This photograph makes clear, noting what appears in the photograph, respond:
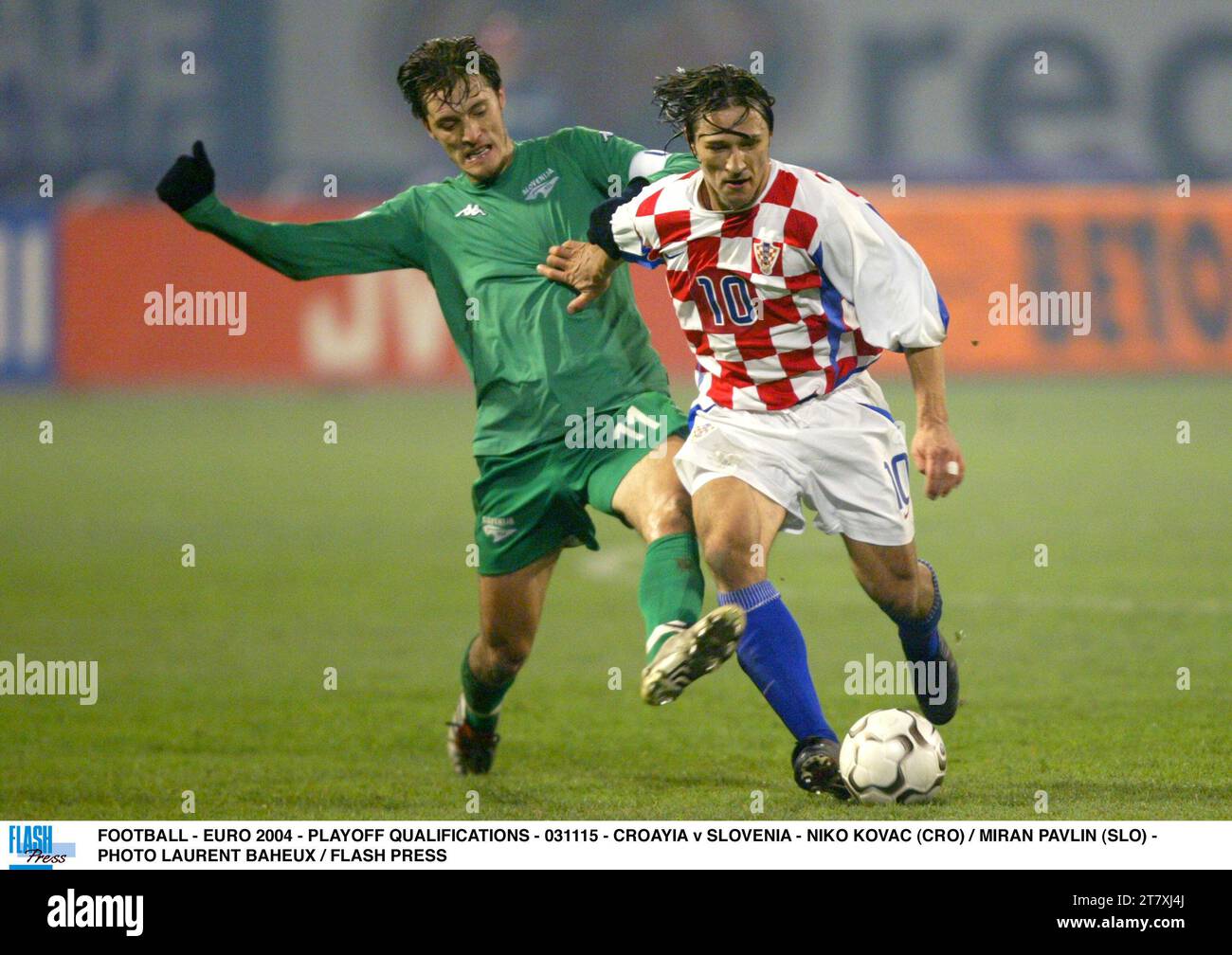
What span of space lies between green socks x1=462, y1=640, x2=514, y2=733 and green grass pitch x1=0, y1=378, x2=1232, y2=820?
0.54 ft

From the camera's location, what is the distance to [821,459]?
16.0 feet

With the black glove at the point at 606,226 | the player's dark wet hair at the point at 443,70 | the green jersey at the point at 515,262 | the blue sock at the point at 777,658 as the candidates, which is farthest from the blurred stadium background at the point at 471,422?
the player's dark wet hair at the point at 443,70

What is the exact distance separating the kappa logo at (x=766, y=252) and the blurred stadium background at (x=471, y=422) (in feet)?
4.62

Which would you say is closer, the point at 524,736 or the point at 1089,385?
the point at 524,736

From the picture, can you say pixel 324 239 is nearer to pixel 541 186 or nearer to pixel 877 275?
pixel 541 186

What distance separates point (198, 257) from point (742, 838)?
1504 cm

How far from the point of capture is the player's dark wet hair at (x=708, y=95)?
15.1 ft

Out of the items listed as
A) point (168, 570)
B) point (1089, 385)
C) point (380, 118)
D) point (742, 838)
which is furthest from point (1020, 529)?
point (380, 118)

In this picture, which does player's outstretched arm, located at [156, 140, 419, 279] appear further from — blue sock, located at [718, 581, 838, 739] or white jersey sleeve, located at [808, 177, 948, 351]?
blue sock, located at [718, 581, 838, 739]

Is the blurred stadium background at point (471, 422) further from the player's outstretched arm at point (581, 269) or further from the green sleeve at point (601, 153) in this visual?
the green sleeve at point (601, 153)

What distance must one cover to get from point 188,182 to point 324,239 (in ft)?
1.39

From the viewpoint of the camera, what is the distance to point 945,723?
5883mm

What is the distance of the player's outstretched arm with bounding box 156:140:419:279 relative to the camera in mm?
5148

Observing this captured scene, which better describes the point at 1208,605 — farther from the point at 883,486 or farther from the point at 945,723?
the point at 883,486
